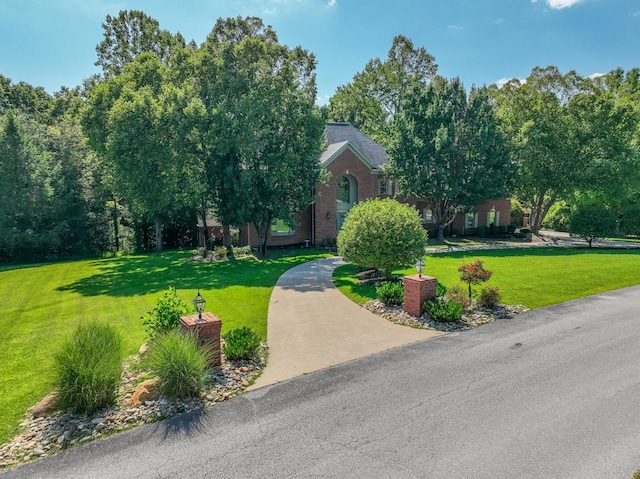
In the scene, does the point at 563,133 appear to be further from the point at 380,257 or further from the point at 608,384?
the point at 608,384

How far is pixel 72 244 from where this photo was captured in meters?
31.4

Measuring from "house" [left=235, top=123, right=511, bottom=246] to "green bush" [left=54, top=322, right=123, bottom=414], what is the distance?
20.0m

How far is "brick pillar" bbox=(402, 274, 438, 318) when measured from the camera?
11.4 meters

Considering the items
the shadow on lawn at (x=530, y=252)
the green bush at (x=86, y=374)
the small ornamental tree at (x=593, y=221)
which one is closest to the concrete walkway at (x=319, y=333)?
the green bush at (x=86, y=374)

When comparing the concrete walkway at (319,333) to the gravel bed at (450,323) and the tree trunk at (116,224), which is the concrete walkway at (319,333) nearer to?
the gravel bed at (450,323)

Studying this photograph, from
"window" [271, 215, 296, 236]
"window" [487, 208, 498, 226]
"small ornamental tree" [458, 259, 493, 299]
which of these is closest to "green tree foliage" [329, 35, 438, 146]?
"window" [487, 208, 498, 226]

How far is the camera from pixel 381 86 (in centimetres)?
5112

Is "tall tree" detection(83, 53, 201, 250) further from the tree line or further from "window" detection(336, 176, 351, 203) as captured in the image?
"window" detection(336, 176, 351, 203)

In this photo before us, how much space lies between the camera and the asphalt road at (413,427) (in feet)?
16.5

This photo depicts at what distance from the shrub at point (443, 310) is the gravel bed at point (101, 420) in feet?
19.3

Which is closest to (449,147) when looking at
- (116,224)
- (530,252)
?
(530,252)

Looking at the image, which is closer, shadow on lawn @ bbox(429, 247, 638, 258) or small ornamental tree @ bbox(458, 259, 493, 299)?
small ornamental tree @ bbox(458, 259, 493, 299)

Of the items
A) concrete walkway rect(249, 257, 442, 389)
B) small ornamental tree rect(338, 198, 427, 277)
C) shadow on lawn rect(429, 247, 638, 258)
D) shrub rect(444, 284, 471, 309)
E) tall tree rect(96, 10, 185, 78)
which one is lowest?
concrete walkway rect(249, 257, 442, 389)

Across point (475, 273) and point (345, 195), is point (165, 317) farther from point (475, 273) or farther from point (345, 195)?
point (345, 195)
